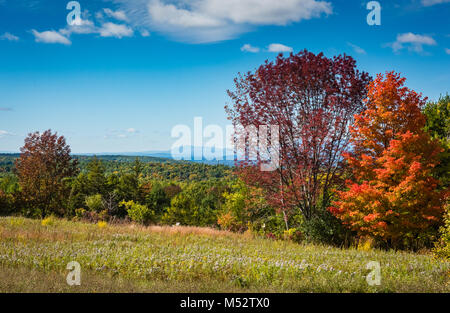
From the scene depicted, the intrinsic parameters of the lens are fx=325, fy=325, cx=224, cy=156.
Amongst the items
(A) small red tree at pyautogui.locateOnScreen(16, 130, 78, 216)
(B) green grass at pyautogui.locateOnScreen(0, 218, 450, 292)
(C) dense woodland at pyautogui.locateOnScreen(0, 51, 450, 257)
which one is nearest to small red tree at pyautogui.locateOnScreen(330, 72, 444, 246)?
(C) dense woodland at pyautogui.locateOnScreen(0, 51, 450, 257)

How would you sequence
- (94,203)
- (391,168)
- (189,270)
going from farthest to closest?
1. (94,203)
2. (391,168)
3. (189,270)

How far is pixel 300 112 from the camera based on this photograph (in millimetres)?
14328

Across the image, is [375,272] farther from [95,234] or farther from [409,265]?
[95,234]

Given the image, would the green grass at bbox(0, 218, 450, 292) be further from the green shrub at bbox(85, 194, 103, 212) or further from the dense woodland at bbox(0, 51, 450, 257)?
the green shrub at bbox(85, 194, 103, 212)

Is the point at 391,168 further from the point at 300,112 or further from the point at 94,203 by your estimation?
the point at 94,203

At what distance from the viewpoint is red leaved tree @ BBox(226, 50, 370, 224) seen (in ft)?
45.6

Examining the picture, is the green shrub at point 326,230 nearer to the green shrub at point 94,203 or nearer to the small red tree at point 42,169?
the small red tree at point 42,169

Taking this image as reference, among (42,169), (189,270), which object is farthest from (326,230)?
(42,169)

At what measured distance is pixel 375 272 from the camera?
291 inches

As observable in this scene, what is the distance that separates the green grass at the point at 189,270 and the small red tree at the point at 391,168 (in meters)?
2.39

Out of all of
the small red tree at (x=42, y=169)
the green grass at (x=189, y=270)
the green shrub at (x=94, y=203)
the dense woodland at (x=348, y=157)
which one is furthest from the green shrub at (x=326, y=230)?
the green shrub at (x=94, y=203)

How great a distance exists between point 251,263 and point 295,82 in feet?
28.0

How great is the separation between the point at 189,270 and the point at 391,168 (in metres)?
8.40
